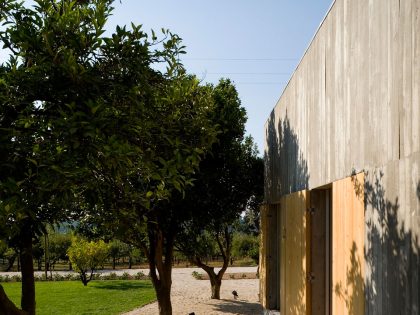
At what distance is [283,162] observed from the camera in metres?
8.46

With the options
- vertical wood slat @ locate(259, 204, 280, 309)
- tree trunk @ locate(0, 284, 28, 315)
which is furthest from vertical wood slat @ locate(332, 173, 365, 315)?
vertical wood slat @ locate(259, 204, 280, 309)

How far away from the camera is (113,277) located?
2978 centimetres

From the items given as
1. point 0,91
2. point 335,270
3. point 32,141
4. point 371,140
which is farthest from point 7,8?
point 335,270

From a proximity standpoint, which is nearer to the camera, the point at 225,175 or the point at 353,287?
the point at 353,287

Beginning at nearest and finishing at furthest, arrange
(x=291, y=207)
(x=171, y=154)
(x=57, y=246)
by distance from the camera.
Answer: (x=171, y=154)
(x=291, y=207)
(x=57, y=246)

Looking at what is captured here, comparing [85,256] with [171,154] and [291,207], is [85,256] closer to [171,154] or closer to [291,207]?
[291,207]

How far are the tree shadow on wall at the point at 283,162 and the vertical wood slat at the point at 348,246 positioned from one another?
1614mm

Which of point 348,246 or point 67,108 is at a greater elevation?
point 67,108

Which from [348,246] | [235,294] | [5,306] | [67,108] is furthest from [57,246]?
[348,246]

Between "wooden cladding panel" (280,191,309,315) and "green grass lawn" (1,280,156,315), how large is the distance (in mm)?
11428

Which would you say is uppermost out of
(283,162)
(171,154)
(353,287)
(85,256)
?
(283,162)

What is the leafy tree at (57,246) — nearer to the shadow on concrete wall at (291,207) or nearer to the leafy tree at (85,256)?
the leafy tree at (85,256)

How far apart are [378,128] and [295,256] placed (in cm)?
320

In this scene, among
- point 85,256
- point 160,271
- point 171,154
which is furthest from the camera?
point 85,256
